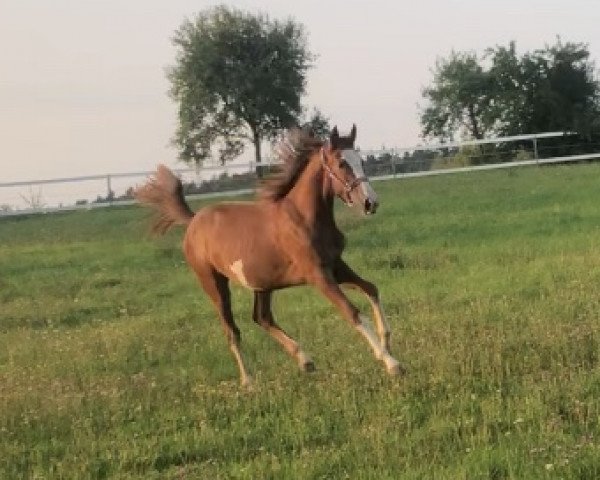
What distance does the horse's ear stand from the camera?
851 cm

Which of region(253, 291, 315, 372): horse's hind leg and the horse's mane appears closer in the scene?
the horse's mane

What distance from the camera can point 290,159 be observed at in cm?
933

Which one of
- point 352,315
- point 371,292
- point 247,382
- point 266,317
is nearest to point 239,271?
point 266,317

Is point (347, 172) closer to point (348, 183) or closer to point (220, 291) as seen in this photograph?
point (348, 183)

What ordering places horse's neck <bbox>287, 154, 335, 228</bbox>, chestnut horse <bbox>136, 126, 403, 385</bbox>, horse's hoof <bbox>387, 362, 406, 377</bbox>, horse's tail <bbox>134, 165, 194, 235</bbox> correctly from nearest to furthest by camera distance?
horse's hoof <bbox>387, 362, 406, 377</bbox> < chestnut horse <bbox>136, 126, 403, 385</bbox> < horse's neck <bbox>287, 154, 335, 228</bbox> < horse's tail <bbox>134, 165, 194, 235</bbox>

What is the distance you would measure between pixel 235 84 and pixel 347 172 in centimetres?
4119

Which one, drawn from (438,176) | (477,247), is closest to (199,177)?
(438,176)

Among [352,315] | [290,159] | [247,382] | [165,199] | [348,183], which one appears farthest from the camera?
[165,199]

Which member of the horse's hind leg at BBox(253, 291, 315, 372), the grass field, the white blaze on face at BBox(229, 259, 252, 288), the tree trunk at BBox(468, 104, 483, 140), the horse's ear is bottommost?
the grass field

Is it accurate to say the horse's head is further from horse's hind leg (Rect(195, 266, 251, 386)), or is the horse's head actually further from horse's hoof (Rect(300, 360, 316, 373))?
horse's hind leg (Rect(195, 266, 251, 386))

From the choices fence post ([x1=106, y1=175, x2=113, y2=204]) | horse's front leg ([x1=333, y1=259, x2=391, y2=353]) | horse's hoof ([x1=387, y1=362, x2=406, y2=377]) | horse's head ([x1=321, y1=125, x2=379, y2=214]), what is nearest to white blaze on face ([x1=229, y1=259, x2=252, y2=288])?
horse's front leg ([x1=333, y1=259, x2=391, y2=353])

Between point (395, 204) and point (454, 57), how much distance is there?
116 feet

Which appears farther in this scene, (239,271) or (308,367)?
(239,271)

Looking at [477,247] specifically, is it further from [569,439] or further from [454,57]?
[454,57]
